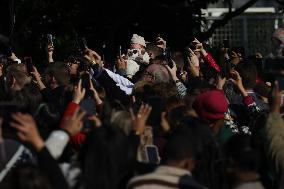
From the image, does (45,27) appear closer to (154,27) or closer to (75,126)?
(154,27)

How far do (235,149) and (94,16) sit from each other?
20.2 meters

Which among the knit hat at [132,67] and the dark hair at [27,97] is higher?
the dark hair at [27,97]

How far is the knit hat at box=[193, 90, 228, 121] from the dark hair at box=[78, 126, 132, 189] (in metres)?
1.58

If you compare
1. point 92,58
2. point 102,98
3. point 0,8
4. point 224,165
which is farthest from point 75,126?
point 0,8

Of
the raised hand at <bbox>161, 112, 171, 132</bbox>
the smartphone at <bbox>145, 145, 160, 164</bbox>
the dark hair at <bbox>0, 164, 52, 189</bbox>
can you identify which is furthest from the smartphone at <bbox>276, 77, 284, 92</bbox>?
Answer: the dark hair at <bbox>0, 164, 52, 189</bbox>

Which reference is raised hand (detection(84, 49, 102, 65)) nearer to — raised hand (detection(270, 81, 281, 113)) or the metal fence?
raised hand (detection(270, 81, 281, 113))

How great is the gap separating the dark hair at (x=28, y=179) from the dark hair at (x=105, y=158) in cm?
63

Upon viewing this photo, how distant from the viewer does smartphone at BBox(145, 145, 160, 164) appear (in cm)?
682

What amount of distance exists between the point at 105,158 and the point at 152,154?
1080 mm

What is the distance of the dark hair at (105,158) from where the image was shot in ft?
19.2

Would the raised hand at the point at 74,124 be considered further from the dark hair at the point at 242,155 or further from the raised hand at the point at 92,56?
the raised hand at the point at 92,56

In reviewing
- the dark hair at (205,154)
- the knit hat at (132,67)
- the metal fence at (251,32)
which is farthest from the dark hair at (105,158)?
the metal fence at (251,32)

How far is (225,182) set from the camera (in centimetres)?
667

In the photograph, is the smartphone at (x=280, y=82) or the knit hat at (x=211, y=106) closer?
the knit hat at (x=211, y=106)
